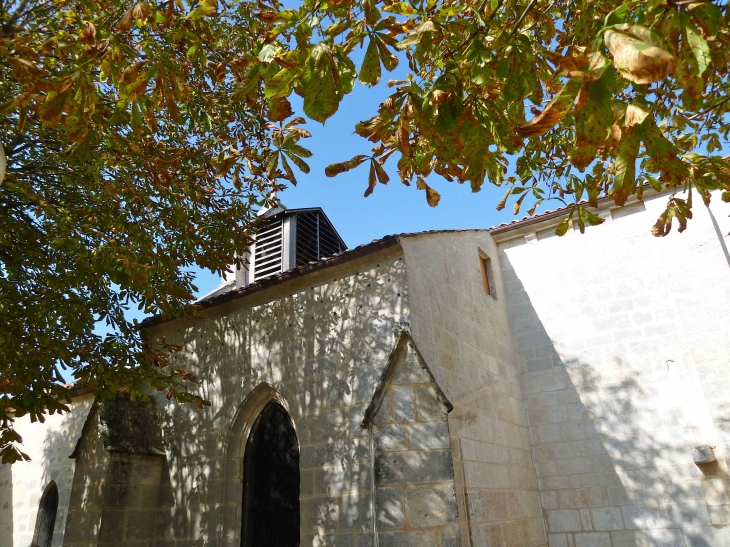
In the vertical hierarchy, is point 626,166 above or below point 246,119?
below

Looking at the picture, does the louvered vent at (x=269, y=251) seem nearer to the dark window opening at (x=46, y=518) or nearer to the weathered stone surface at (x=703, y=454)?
the dark window opening at (x=46, y=518)

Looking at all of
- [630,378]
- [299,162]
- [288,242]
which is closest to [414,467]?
[299,162]

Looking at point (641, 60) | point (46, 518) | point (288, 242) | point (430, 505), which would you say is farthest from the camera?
point (288, 242)

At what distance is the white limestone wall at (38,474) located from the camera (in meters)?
10.2

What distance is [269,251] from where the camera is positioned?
11656mm

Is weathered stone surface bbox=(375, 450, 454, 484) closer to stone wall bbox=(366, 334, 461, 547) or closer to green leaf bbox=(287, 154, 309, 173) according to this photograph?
stone wall bbox=(366, 334, 461, 547)

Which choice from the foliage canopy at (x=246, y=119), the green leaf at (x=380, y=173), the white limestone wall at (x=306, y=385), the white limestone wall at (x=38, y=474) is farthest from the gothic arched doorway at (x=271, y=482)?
the green leaf at (x=380, y=173)

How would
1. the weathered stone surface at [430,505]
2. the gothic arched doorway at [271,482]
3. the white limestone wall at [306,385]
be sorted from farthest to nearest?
the gothic arched doorway at [271,482]
the white limestone wall at [306,385]
the weathered stone surface at [430,505]

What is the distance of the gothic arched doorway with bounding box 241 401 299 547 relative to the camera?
275 inches

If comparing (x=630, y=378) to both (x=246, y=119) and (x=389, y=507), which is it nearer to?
(x=389, y=507)

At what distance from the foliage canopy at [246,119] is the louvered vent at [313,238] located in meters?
3.28

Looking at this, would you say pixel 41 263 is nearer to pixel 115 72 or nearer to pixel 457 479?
pixel 115 72

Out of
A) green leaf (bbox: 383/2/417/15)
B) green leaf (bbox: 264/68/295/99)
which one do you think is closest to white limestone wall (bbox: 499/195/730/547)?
green leaf (bbox: 383/2/417/15)

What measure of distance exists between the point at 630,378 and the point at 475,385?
9.30ft
